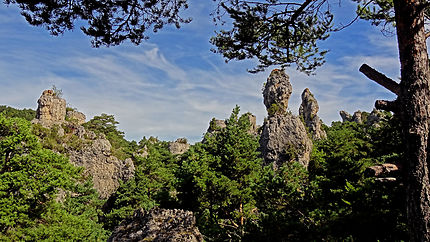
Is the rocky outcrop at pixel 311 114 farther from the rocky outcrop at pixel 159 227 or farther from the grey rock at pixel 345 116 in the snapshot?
the rocky outcrop at pixel 159 227

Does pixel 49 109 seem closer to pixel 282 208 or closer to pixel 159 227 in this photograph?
pixel 282 208

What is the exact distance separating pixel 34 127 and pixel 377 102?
3143 cm

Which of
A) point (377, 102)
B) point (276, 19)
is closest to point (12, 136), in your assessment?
point (276, 19)

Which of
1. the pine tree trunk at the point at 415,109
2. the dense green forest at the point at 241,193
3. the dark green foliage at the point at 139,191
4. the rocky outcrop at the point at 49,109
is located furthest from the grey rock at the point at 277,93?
the pine tree trunk at the point at 415,109

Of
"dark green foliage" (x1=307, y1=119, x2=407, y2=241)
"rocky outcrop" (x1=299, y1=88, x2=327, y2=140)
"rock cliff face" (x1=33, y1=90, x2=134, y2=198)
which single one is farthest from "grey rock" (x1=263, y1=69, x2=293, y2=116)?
"dark green foliage" (x1=307, y1=119, x2=407, y2=241)

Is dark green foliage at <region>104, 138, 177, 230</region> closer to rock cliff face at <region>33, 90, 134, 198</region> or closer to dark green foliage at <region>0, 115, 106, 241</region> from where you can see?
rock cliff face at <region>33, 90, 134, 198</region>

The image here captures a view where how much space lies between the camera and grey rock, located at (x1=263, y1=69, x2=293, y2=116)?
38375 millimetres

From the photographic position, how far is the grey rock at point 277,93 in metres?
38.4

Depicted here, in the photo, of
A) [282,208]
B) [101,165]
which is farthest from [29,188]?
[101,165]

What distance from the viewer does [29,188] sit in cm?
1123

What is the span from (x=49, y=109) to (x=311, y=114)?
41.0 m

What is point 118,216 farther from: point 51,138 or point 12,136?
point 51,138

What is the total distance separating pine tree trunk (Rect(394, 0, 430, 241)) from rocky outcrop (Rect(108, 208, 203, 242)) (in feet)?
11.7

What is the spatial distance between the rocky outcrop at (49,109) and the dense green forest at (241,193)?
18721mm
